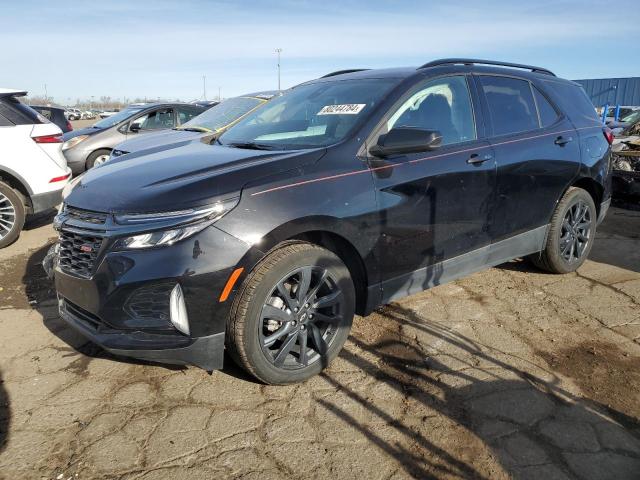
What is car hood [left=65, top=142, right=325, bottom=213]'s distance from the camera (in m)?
2.49

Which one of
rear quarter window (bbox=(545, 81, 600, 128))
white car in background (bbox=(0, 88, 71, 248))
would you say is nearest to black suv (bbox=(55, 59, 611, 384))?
rear quarter window (bbox=(545, 81, 600, 128))

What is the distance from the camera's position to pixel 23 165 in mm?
5621

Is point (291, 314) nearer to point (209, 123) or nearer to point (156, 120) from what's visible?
point (209, 123)

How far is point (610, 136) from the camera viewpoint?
4695 mm

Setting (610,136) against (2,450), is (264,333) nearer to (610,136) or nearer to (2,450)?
(2,450)

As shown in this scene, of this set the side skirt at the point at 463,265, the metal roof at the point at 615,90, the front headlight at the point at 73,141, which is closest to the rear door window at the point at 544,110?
the side skirt at the point at 463,265

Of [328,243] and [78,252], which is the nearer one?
[78,252]

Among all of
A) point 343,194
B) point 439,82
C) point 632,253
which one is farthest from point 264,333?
point 632,253

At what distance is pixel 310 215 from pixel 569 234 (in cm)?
285

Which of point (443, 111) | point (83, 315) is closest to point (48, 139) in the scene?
point (83, 315)

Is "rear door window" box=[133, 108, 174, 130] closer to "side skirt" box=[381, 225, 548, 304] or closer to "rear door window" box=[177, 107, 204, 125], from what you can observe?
"rear door window" box=[177, 107, 204, 125]

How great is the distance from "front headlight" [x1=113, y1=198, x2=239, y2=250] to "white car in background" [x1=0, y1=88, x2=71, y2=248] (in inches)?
155

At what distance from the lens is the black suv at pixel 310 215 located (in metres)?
2.45

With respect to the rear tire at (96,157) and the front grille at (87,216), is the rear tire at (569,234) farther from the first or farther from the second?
the rear tire at (96,157)
